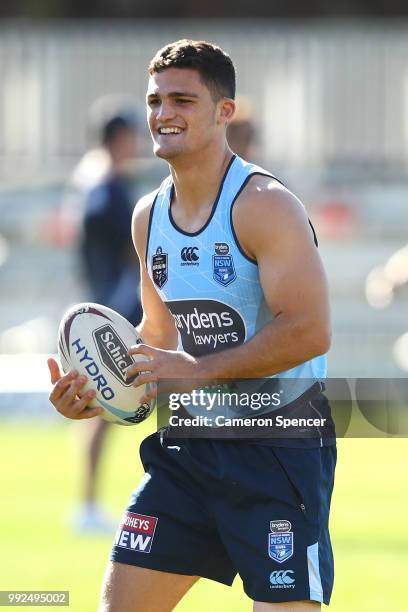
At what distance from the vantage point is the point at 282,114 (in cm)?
1780

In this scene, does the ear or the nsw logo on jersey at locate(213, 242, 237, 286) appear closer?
the nsw logo on jersey at locate(213, 242, 237, 286)

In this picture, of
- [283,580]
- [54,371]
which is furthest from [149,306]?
[283,580]

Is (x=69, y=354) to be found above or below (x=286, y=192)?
below

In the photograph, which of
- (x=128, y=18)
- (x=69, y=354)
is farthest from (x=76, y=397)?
(x=128, y=18)

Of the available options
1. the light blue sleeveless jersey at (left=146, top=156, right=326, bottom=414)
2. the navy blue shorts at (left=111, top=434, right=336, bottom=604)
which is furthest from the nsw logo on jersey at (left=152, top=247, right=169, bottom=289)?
the navy blue shorts at (left=111, top=434, right=336, bottom=604)

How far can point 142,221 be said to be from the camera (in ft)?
17.8

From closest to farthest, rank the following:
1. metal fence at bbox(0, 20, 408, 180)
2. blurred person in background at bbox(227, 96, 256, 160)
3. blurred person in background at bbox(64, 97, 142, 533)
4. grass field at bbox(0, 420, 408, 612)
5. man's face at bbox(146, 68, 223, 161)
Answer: man's face at bbox(146, 68, 223, 161) → grass field at bbox(0, 420, 408, 612) → blurred person in background at bbox(227, 96, 256, 160) → blurred person in background at bbox(64, 97, 142, 533) → metal fence at bbox(0, 20, 408, 180)

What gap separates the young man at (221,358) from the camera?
192 inches

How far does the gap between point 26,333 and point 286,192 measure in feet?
35.3

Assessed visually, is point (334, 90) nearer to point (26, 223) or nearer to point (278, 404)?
point (26, 223)

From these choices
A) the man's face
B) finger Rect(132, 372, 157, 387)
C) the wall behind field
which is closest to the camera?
finger Rect(132, 372, 157, 387)

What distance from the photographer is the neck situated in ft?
17.0

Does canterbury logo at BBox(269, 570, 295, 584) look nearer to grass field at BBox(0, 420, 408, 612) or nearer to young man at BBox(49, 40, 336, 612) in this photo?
young man at BBox(49, 40, 336, 612)

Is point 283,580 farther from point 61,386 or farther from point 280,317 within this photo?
point 61,386
